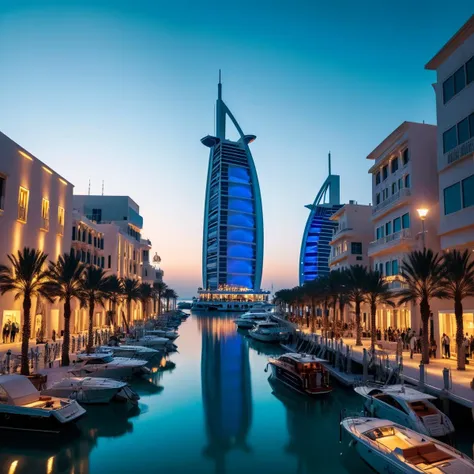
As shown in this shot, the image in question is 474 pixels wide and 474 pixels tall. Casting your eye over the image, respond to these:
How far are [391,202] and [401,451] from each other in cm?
3008

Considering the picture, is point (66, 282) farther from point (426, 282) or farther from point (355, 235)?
point (355, 235)

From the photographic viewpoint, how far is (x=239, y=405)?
25.0 metres

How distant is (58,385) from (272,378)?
1524cm

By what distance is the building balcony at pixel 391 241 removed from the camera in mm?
36938

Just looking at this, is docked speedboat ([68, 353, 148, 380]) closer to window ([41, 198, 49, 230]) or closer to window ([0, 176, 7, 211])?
window ([0, 176, 7, 211])

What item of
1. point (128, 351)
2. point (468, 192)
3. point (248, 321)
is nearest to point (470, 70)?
point (468, 192)

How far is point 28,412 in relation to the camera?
17.8 metres

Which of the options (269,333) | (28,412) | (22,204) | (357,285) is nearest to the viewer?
(28,412)

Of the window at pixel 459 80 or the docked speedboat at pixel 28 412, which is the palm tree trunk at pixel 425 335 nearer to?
the window at pixel 459 80

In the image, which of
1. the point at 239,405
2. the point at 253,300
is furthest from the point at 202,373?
the point at 253,300

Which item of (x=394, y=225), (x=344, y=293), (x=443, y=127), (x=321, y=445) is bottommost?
(x=321, y=445)

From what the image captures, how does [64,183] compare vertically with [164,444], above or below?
above

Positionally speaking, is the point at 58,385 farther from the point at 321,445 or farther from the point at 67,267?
the point at 321,445

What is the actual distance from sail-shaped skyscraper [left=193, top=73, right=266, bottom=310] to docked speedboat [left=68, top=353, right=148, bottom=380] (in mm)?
149274
